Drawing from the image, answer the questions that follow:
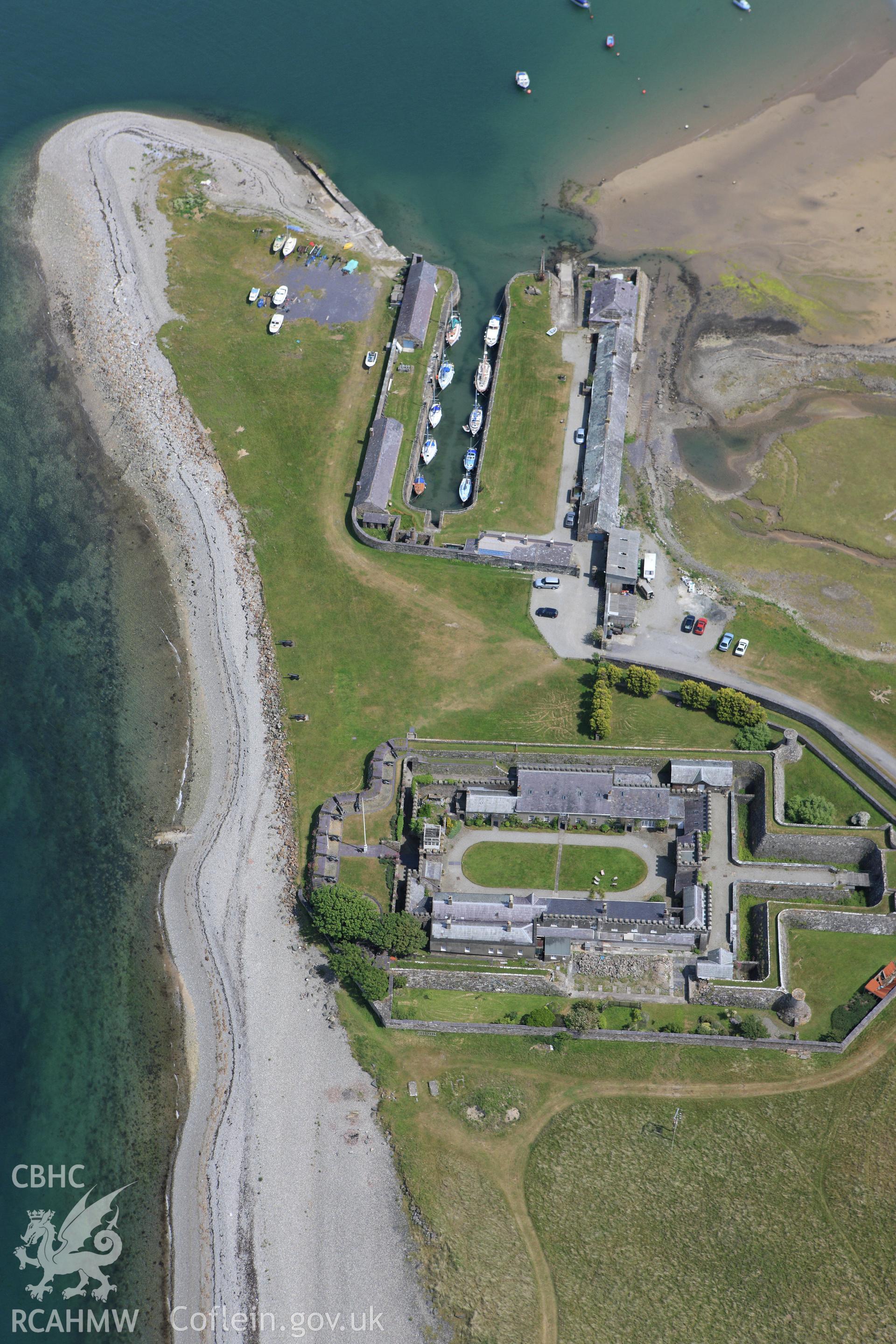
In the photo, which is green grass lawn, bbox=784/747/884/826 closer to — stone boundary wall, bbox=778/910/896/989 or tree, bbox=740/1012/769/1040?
stone boundary wall, bbox=778/910/896/989

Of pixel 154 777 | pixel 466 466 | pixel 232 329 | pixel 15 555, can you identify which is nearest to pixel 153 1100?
pixel 154 777

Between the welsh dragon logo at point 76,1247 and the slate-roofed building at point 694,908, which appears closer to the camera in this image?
the welsh dragon logo at point 76,1247

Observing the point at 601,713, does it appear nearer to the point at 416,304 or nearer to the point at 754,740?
the point at 754,740

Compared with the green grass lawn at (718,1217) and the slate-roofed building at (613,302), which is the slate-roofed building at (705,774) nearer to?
the green grass lawn at (718,1217)

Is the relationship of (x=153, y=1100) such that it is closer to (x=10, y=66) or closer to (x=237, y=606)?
(x=237, y=606)

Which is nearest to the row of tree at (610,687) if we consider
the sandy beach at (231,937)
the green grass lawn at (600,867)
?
the green grass lawn at (600,867)
